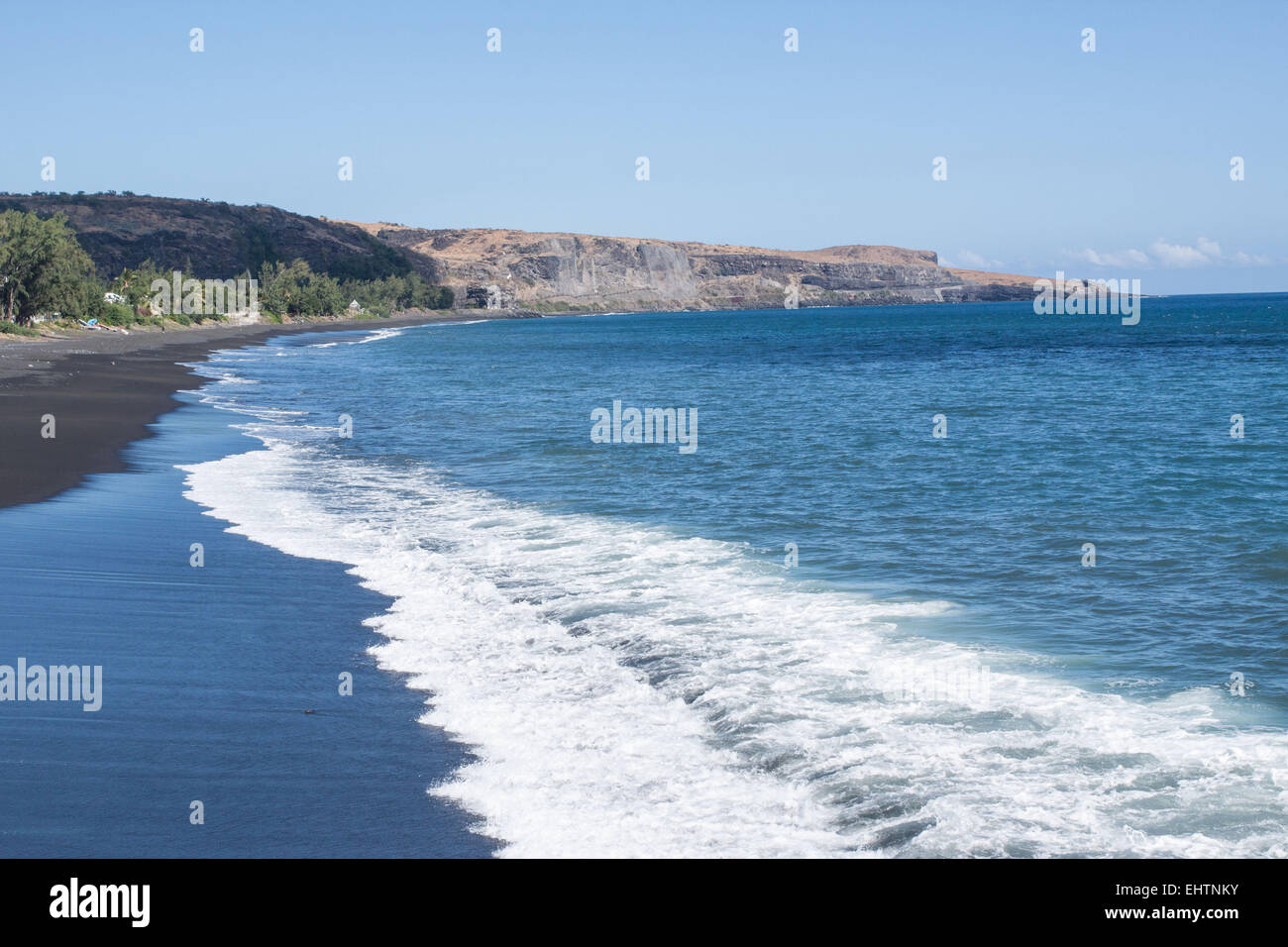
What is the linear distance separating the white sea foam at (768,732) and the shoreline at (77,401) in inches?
283

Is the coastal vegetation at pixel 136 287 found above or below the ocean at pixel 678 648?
above

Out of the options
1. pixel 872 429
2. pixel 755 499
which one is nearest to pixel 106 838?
pixel 755 499

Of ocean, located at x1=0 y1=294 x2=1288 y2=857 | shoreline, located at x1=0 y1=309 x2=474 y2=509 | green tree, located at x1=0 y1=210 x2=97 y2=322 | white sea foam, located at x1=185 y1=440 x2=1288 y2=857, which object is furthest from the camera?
green tree, located at x1=0 y1=210 x2=97 y2=322

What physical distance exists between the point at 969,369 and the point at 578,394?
21.4 metres

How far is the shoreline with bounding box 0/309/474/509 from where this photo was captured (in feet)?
52.7

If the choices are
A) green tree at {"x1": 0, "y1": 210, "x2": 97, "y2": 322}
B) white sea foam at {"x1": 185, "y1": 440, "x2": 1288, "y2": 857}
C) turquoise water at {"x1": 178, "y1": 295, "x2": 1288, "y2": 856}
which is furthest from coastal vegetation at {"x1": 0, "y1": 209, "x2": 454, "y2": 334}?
white sea foam at {"x1": 185, "y1": 440, "x2": 1288, "y2": 857}

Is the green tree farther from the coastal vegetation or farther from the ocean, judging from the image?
the ocean

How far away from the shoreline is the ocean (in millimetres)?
968

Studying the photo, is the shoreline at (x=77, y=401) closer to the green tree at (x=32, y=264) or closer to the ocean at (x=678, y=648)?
the ocean at (x=678, y=648)

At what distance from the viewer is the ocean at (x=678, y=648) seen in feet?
18.2

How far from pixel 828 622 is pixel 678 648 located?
1.59m

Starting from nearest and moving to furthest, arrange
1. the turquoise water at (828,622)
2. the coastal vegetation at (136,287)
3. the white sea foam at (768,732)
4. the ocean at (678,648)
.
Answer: the white sea foam at (768,732) < the ocean at (678,648) < the turquoise water at (828,622) < the coastal vegetation at (136,287)

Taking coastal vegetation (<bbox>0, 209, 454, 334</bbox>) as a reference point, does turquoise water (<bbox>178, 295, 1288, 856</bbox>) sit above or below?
below

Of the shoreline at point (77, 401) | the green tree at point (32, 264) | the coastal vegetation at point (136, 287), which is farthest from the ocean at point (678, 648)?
the coastal vegetation at point (136, 287)
